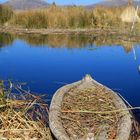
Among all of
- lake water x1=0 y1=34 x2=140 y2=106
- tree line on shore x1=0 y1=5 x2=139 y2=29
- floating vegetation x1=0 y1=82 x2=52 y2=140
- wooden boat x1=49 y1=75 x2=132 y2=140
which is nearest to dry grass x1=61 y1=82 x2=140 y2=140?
wooden boat x1=49 y1=75 x2=132 y2=140

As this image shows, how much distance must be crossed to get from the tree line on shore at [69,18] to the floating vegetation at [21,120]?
1583 cm

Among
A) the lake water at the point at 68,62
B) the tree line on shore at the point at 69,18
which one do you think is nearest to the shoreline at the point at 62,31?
the tree line on shore at the point at 69,18

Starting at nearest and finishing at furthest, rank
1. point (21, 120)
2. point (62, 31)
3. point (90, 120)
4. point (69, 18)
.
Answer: point (90, 120)
point (21, 120)
point (62, 31)
point (69, 18)

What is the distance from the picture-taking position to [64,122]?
6438mm

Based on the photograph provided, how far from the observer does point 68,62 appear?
592 inches

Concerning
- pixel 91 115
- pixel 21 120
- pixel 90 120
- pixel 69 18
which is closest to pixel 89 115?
pixel 91 115

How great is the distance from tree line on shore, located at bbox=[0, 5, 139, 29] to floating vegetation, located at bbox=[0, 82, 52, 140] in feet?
51.9

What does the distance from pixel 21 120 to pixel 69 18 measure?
55.5 ft

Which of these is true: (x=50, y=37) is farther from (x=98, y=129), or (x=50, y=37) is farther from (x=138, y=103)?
(x=98, y=129)

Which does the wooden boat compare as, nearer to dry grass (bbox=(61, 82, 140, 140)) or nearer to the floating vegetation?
dry grass (bbox=(61, 82, 140, 140))

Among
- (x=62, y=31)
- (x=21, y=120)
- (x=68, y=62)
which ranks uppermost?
(x=21, y=120)

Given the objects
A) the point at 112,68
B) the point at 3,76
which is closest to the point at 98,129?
the point at 3,76

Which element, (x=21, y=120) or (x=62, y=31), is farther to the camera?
(x=62, y=31)

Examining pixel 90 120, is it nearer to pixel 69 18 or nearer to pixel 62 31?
pixel 62 31
